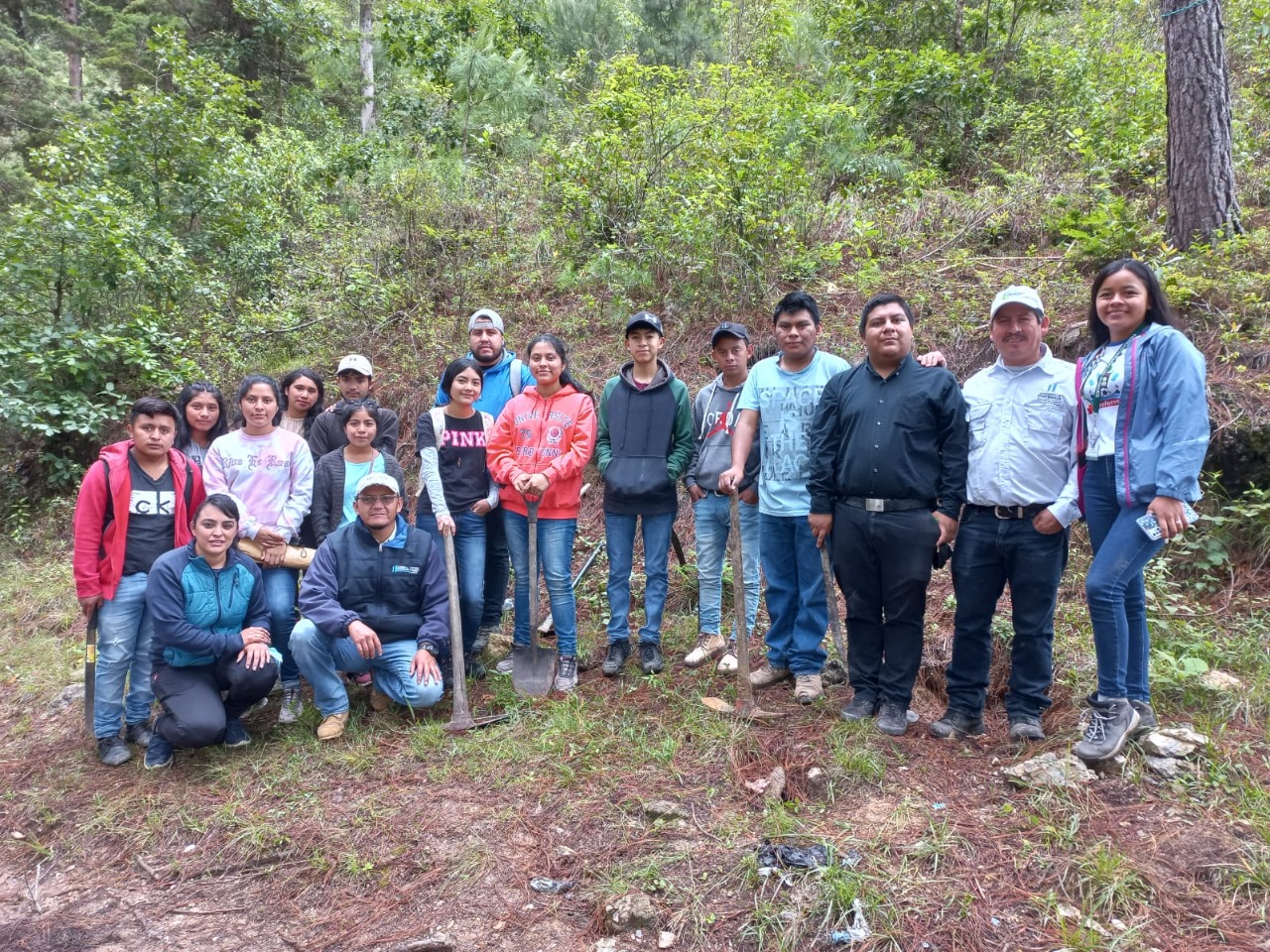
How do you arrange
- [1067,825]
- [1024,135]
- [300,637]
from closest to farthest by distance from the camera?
1. [1067,825]
2. [300,637]
3. [1024,135]

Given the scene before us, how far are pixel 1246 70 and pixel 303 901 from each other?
40.4 ft

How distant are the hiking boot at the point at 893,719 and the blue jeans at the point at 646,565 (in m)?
1.46

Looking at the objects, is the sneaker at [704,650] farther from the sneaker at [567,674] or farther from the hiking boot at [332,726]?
the hiking boot at [332,726]

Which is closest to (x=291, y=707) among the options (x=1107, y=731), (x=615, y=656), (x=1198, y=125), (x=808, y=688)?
(x=615, y=656)

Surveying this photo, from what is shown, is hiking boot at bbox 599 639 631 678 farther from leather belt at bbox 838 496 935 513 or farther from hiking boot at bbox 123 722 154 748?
hiking boot at bbox 123 722 154 748

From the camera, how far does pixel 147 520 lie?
172 inches

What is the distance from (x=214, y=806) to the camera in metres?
3.76

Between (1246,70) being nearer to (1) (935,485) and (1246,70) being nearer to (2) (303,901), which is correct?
(1) (935,485)

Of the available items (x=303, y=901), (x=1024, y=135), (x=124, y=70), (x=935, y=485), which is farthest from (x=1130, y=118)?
(x=124, y=70)

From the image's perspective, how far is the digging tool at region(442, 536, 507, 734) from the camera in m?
4.35

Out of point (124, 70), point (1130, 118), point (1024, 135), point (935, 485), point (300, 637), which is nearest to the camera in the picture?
point (935, 485)

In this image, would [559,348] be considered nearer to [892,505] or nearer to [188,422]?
[892,505]

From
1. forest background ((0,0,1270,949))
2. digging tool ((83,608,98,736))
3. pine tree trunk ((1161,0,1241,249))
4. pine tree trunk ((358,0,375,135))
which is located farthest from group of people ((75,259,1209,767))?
pine tree trunk ((358,0,375,135))

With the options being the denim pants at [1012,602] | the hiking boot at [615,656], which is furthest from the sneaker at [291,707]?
the denim pants at [1012,602]
